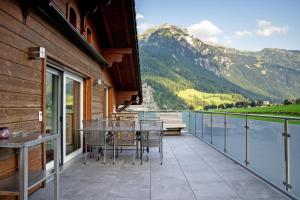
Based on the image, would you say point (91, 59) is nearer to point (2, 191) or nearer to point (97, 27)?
point (97, 27)

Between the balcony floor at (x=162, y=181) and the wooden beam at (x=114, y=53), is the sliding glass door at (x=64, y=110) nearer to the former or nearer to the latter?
the balcony floor at (x=162, y=181)

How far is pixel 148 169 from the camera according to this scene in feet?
19.5

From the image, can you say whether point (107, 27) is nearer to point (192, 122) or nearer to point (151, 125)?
point (151, 125)

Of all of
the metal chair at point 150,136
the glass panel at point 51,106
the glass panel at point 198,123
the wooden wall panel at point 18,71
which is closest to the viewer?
the wooden wall panel at point 18,71

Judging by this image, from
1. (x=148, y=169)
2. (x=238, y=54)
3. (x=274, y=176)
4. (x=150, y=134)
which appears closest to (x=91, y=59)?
(x=150, y=134)

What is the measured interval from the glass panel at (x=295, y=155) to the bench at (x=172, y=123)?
840 cm

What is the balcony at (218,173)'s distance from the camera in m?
4.15

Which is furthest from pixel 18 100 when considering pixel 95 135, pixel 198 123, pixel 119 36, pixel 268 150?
pixel 198 123

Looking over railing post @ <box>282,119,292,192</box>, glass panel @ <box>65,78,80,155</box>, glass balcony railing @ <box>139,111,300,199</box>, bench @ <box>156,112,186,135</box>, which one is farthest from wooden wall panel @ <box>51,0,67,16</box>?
bench @ <box>156,112,186,135</box>

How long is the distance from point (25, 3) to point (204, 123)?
761 cm

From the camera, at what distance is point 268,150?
4719 millimetres

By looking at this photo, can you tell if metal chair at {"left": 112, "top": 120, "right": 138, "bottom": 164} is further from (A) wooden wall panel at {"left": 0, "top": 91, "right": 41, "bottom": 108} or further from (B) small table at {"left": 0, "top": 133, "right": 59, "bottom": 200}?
(B) small table at {"left": 0, "top": 133, "right": 59, "bottom": 200}

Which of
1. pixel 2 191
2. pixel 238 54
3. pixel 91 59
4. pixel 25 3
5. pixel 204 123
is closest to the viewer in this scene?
pixel 2 191

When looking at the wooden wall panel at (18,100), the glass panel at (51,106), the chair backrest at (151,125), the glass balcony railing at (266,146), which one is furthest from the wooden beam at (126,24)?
the wooden wall panel at (18,100)
